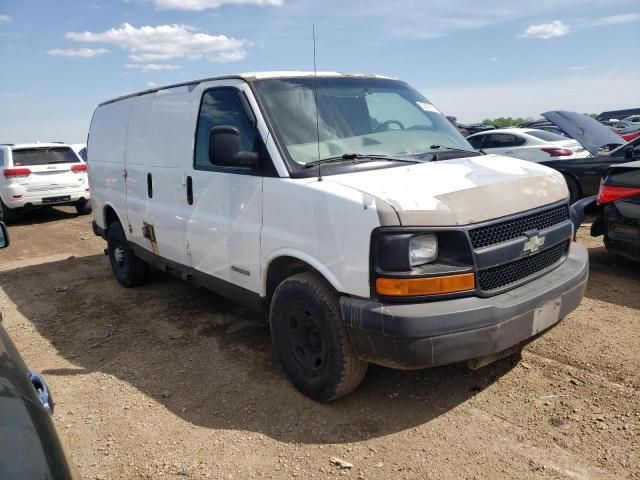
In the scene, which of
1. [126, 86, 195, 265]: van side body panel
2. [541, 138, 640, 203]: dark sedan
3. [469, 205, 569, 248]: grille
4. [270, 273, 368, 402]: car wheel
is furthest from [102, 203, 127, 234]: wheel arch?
[541, 138, 640, 203]: dark sedan

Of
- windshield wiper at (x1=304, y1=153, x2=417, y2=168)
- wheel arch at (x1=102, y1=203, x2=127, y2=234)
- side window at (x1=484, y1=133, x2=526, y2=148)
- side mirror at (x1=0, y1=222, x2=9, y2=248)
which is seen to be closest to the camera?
side mirror at (x1=0, y1=222, x2=9, y2=248)

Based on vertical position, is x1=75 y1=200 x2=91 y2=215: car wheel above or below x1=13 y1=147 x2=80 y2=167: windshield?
below

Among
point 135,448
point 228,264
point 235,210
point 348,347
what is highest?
point 235,210

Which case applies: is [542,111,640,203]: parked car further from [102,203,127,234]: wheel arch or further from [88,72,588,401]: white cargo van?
[102,203,127,234]: wheel arch

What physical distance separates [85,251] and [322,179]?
6.96 meters

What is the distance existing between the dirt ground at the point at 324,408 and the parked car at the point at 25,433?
1138mm

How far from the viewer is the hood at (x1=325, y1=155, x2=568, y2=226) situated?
9.14ft

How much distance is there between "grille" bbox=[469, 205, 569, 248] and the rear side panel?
4.18m

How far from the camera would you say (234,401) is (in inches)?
140

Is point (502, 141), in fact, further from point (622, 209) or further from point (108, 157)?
point (108, 157)

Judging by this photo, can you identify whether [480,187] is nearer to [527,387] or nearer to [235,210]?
[527,387]

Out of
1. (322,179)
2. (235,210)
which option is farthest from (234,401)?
(322,179)

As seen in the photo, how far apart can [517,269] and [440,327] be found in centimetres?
73

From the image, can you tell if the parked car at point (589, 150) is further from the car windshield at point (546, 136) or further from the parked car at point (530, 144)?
the car windshield at point (546, 136)
